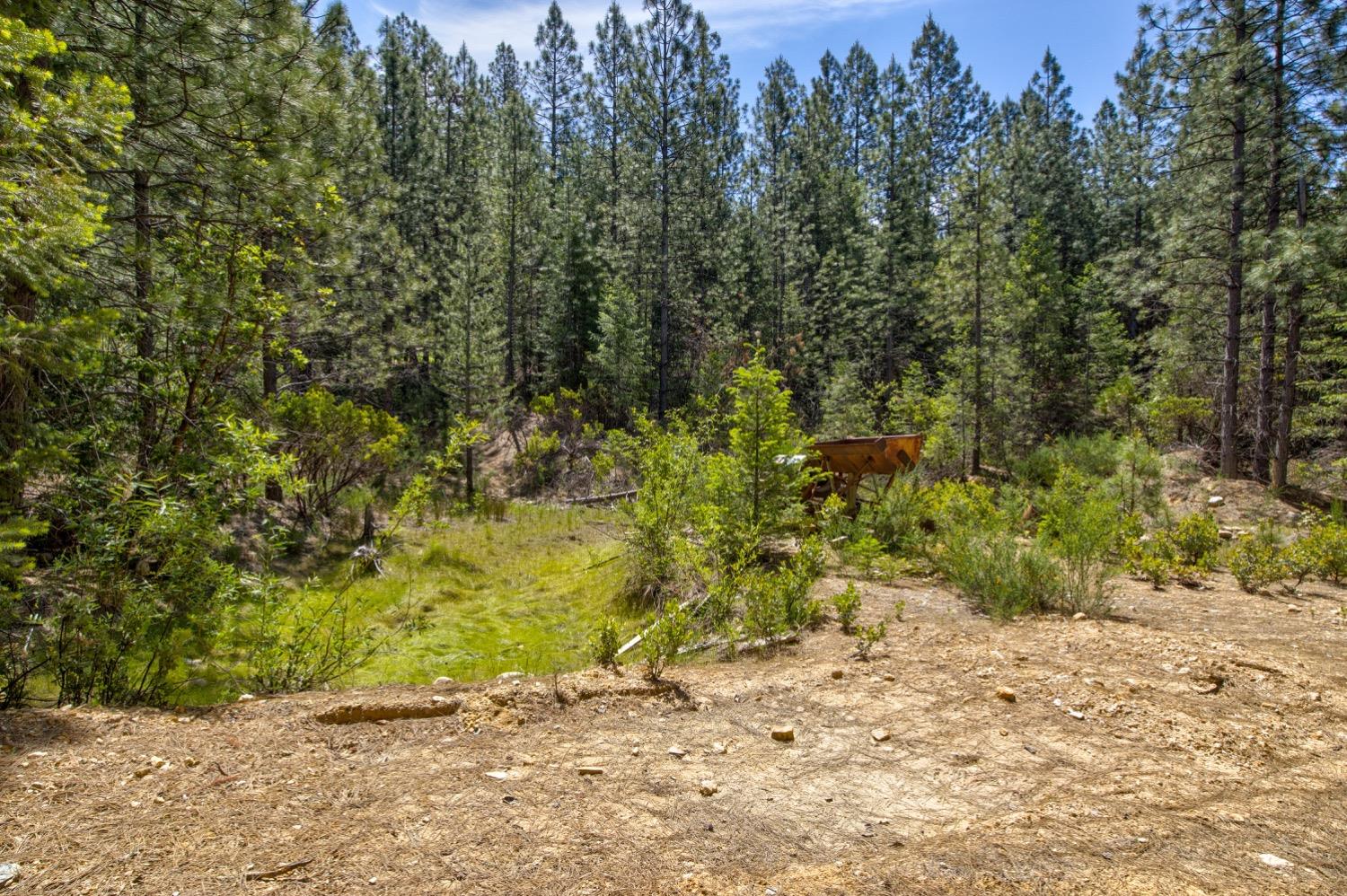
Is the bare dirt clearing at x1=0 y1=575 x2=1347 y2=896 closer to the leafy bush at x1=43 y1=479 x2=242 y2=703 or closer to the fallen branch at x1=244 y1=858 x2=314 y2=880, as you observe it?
the fallen branch at x1=244 y1=858 x2=314 y2=880

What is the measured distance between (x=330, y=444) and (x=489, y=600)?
429cm

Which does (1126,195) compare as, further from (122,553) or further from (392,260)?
(122,553)

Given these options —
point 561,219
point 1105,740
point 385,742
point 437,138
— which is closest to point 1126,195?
point 561,219

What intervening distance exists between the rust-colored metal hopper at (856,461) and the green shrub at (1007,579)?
10.9ft

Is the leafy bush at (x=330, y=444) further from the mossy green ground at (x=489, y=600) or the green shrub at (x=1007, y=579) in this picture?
the green shrub at (x=1007, y=579)

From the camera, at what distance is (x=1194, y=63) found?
13.2 metres

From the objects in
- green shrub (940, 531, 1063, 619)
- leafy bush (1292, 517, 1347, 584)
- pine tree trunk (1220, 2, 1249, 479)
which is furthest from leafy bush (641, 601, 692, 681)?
pine tree trunk (1220, 2, 1249, 479)

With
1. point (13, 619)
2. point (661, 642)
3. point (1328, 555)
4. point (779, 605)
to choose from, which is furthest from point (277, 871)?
point (1328, 555)

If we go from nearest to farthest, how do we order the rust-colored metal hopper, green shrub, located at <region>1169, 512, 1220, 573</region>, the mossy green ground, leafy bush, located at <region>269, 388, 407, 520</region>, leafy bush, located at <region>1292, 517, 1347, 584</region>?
1. the mossy green ground
2. leafy bush, located at <region>1292, 517, 1347, 584</region>
3. green shrub, located at <region>1169, 512, 1220, 573</region>
4. the rust-colored metal hopper
5. leafy bush, located at <region>269, 388, 407, 520</region>

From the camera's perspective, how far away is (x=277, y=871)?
2.12m

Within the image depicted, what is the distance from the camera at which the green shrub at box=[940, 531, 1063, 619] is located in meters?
5.73

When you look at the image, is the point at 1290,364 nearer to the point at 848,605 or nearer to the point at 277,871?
the point at 848,605

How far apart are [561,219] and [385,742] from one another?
24076 mm

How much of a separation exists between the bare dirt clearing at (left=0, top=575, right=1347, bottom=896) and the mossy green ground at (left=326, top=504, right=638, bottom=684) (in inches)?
86.8
